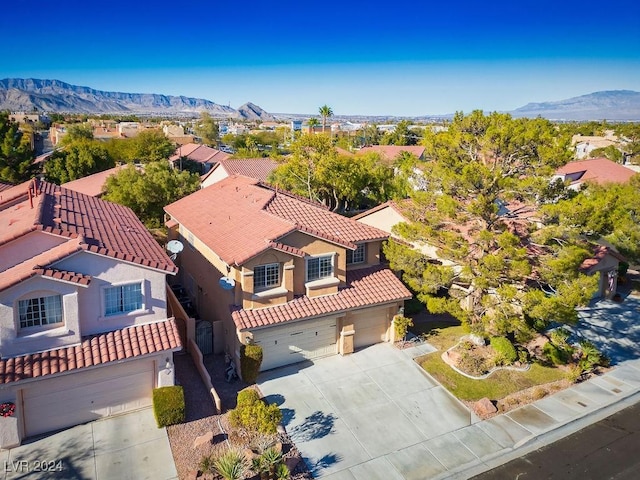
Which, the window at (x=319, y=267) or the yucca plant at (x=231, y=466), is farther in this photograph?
Result: the window at (x=319, y=267)

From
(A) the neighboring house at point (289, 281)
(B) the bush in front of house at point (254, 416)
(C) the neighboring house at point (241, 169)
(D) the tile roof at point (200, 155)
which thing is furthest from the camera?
(D) the tile roof at point (200, 155)

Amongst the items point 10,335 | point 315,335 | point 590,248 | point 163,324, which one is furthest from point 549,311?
point 10,335

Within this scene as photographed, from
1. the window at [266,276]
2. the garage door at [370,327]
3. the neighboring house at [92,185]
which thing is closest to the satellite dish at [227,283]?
the window at [266,276]

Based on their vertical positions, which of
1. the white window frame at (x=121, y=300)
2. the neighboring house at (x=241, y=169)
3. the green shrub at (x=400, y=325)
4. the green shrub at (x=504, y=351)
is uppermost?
the neighboring house at (x=241, y=169)

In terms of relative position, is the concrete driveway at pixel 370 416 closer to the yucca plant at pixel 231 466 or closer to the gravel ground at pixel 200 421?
the gravel ground at pixel 200 421

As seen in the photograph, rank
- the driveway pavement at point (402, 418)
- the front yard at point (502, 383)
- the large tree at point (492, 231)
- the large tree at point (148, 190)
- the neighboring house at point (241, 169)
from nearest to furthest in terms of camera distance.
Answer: the driveway pavement at point (402, 418)
the large tree at point (492, 231)
the front yard at point (502, 383)
the large tree at point (148, 190)
the neighboring house at point (241, 169)

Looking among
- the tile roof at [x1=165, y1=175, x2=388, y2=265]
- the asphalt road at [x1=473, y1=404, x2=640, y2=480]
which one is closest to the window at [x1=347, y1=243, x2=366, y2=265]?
the tile roof at [x1=165, y1=175, x2=388, y2=265]

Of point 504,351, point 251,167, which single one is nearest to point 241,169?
point 251,167

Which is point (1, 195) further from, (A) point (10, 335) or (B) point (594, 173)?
(B) point (594, 173)
